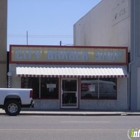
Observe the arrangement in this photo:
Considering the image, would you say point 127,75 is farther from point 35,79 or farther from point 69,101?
point 35,79

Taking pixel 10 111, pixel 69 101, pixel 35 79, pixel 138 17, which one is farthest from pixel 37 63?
pixel 138 17

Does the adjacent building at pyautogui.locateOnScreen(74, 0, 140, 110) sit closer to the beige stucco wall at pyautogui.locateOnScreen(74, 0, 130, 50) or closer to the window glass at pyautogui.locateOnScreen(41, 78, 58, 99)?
the beige stucco wall at pyautogui.locateOnScreen(74, 0, 130, 50)

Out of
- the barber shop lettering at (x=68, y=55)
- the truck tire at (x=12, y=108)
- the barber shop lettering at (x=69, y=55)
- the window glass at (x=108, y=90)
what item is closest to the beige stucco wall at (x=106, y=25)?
the barber shop lettering at (x=68, y=55)

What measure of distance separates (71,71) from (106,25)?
10.7m

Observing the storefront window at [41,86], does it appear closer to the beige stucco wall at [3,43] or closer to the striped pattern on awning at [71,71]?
the striped pattern on awning at [71,71]

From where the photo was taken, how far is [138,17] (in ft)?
89.0

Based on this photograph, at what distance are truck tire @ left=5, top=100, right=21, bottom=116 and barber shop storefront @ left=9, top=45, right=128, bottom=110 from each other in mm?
4189

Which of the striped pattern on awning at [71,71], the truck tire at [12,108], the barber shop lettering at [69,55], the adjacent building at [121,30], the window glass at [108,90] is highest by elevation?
the adjacent building at [121,30]

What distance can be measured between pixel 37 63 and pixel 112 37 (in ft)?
31.1

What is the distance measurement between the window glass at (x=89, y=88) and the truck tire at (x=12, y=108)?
6.33m

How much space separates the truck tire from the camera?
71.6ft

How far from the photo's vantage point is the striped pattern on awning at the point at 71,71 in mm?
25578

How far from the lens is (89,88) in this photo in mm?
27078

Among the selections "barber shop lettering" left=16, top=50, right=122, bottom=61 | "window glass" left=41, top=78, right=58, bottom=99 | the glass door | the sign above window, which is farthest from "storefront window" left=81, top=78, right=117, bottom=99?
"window glass" left=41, top=78, right=58, bottom=99
